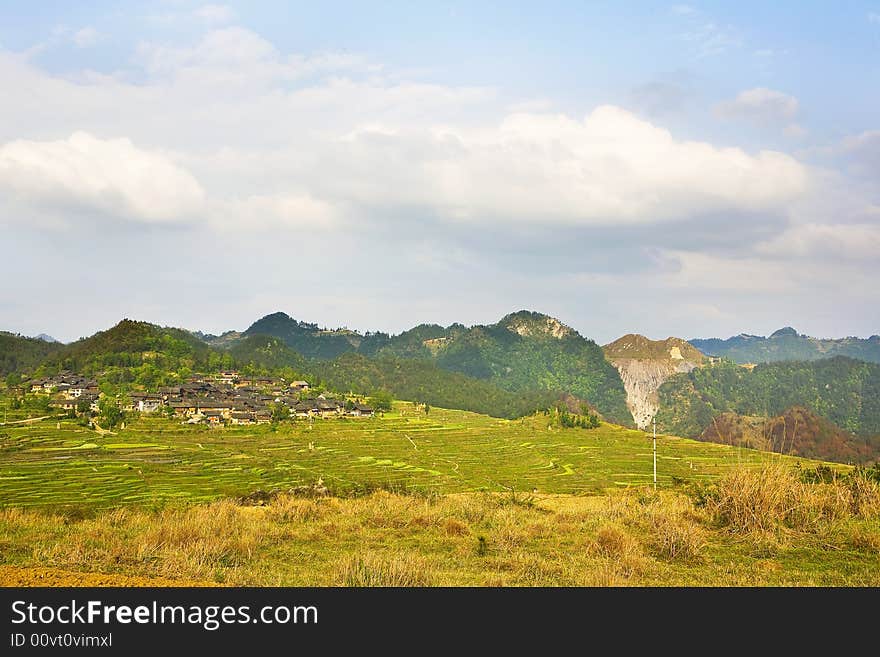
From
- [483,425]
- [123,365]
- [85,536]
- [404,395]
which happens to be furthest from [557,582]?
[404,395]

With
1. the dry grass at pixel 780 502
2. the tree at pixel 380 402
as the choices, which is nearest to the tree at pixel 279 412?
the tree at pixel 380 402

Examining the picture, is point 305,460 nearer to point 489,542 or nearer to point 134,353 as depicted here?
point 489,542

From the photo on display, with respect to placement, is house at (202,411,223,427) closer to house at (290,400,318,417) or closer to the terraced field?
the terraced field

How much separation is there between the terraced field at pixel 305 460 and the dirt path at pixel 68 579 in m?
23.2

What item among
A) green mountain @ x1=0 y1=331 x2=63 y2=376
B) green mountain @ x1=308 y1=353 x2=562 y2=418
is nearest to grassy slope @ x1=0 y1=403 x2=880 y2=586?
green mountain @ x1=308 y1=353 x2=562 y2=418

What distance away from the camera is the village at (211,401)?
302ft

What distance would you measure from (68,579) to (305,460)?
59.4 meters

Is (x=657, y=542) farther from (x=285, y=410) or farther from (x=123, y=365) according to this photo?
(x=123, y=365)

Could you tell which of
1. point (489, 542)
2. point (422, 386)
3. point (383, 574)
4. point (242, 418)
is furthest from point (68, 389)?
point (383, 574)

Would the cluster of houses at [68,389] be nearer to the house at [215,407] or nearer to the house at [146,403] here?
the house at [146,403]

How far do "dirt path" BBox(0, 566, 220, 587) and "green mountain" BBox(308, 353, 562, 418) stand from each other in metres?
141

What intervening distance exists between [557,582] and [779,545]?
16.6 ft

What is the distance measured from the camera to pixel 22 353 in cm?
14588

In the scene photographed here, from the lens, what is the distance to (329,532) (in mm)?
12719
